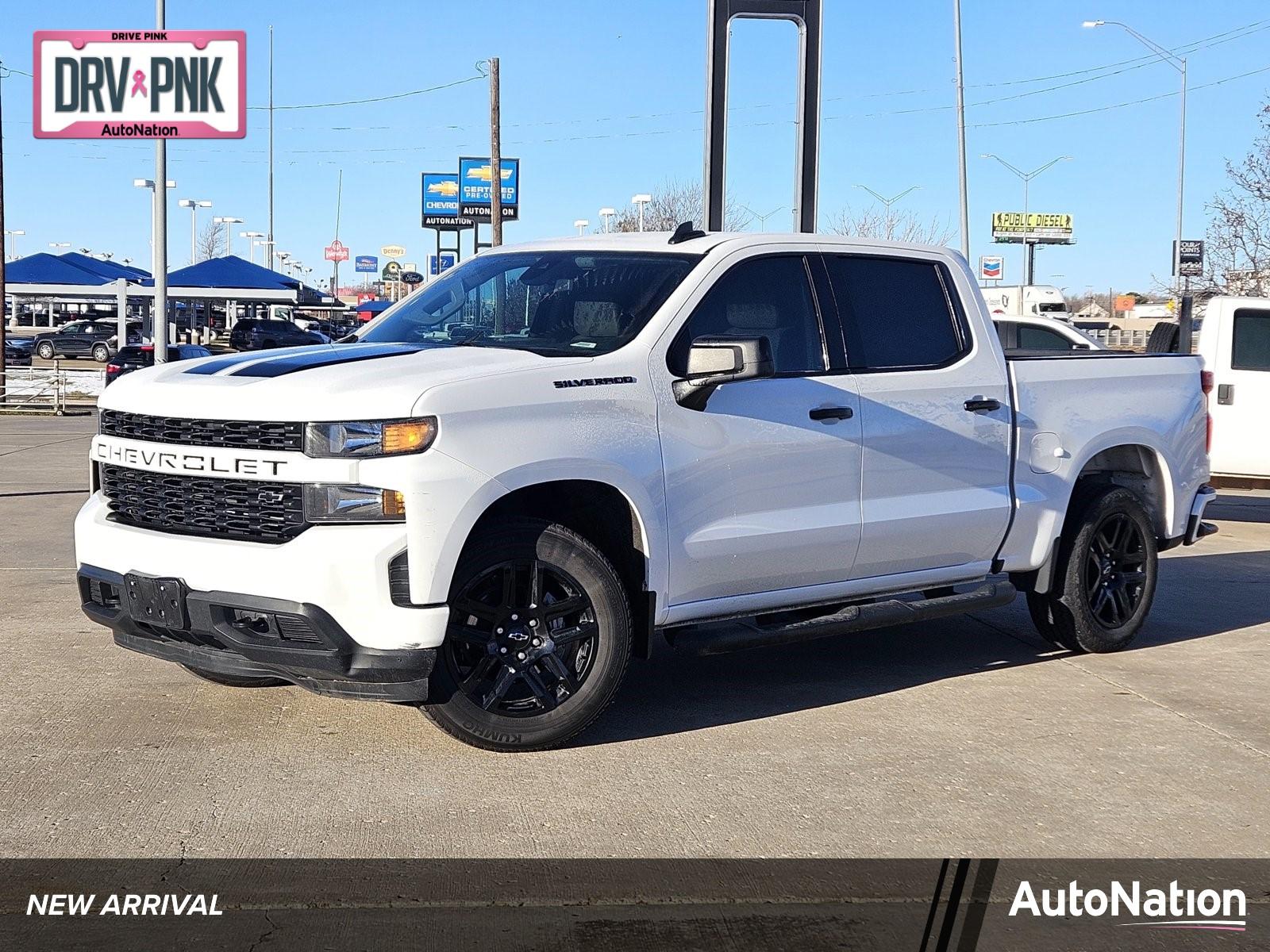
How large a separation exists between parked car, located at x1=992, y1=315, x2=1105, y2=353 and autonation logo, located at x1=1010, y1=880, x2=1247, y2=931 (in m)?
12.2

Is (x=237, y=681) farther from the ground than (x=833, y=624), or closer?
closer

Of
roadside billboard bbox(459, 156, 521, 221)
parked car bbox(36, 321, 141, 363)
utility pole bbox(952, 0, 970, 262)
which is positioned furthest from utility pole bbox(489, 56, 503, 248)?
roadside billboard bbox(459, 156, 521, 221)

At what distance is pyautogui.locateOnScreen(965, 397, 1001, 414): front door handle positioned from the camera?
6.99 metres

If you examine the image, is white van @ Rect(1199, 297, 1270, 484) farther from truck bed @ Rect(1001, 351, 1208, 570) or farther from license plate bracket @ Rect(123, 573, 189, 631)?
license plate bracket @ Rect(123, 573, 189, 631)

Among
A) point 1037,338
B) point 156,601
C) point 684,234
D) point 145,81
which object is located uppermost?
point 145,81

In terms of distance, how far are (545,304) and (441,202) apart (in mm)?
89993

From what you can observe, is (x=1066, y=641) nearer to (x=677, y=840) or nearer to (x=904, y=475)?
(x=904, y=475)

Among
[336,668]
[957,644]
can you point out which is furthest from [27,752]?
[957,644]

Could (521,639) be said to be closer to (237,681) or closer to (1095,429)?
(237,681)

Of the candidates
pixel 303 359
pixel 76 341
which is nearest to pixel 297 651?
pixel 303 359

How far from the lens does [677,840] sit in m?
4.81

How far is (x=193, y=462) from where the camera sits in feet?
17.9

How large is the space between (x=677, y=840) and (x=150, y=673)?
3.24 meters

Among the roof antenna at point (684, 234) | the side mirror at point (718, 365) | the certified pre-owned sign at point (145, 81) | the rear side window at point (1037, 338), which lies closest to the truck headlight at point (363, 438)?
the side mirror at point (718, 365)
